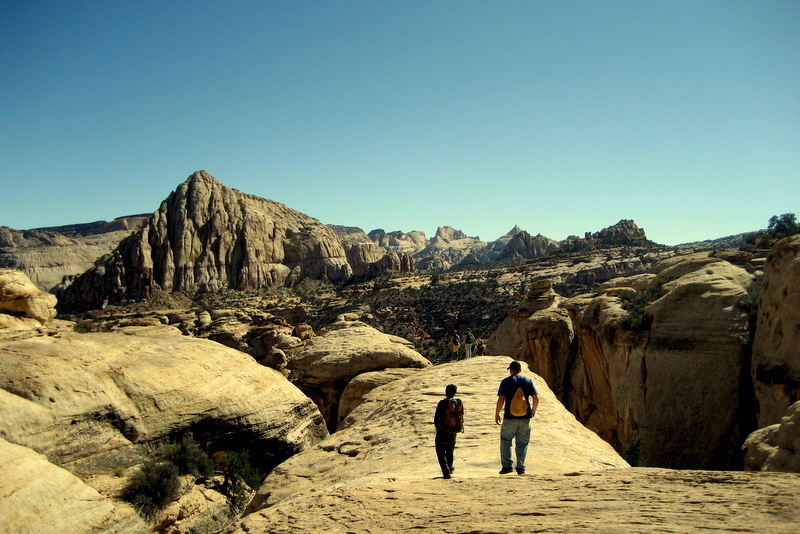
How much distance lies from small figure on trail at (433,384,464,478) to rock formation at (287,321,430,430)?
12281mm

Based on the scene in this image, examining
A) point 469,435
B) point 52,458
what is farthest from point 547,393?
point 52,458

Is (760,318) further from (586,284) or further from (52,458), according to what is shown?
(586,284)

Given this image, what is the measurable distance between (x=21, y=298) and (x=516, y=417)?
16293mm

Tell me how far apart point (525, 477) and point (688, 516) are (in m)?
2.63

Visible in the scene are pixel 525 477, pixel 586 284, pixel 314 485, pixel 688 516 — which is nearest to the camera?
pixel 688 516

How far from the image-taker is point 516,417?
8391 millimetres

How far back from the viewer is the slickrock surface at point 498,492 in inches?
205

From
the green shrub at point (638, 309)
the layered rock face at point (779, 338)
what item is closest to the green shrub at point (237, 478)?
the layered rock face at point (779, 338)

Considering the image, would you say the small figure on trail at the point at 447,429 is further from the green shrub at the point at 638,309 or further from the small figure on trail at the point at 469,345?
the green shrub at the point at 638,309

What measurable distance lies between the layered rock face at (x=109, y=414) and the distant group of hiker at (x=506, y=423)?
822cm

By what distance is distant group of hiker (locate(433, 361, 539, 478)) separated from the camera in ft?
26.5

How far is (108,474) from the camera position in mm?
12750

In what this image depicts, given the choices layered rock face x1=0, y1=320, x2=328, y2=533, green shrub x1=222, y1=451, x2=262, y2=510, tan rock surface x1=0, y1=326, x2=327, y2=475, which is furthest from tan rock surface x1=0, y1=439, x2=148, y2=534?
green shrub x1=222, y1=451, x2=262, y2=510

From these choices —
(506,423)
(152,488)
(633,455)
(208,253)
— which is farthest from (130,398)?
(208,253)
